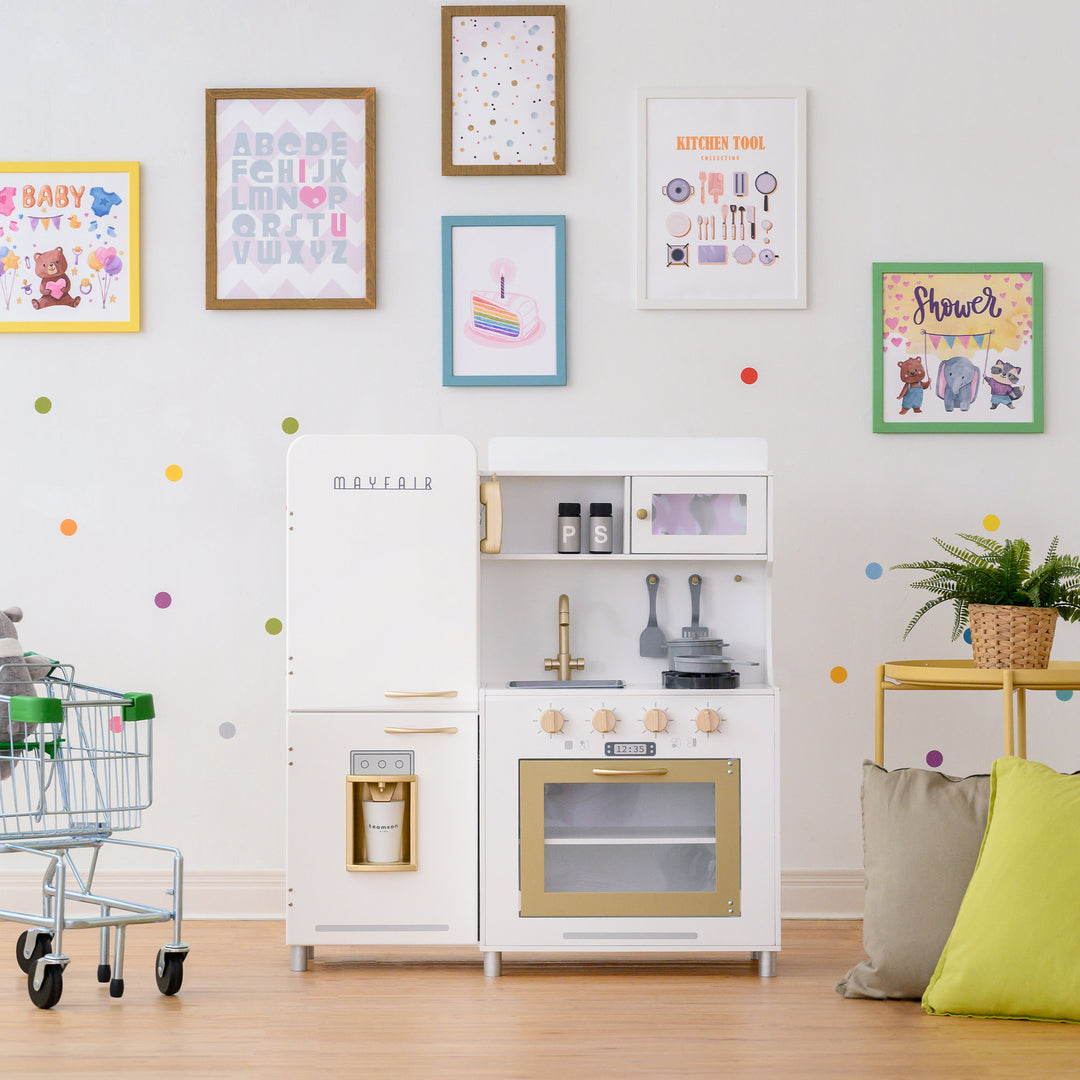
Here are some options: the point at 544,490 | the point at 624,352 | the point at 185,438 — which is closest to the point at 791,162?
the point at 624,352

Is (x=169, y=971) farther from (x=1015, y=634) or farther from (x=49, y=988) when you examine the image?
(x=1015, y=634)

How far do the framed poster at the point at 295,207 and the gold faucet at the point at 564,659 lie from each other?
3.88 ft

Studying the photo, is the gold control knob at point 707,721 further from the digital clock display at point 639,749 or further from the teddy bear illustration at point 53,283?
the teddy bear illustration at point 53,283

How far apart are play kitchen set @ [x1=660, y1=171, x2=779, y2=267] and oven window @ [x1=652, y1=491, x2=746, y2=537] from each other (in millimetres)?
826

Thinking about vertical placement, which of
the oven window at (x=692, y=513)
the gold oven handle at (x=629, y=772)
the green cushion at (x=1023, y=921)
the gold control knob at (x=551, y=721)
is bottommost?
the green cushion at (x=1023, y=921)

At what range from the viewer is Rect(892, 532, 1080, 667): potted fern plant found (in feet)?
9.57

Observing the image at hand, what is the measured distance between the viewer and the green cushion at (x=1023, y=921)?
7.86ft

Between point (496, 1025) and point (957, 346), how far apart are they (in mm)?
2403

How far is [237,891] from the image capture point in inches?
138

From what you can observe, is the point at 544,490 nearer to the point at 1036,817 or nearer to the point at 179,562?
the point at 179,562

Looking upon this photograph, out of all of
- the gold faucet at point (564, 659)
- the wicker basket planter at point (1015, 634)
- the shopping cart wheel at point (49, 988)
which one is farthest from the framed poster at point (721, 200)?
the shopping cart wheel at point (49, 988)

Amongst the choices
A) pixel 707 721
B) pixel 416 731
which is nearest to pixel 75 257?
pixel 416 731

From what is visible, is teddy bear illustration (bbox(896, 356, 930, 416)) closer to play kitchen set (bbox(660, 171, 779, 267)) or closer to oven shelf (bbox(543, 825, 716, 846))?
play kitchen set (bbox(660, 171, 779, 267))

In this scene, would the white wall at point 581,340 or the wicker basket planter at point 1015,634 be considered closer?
the wicker basket planter at point 1015,634
